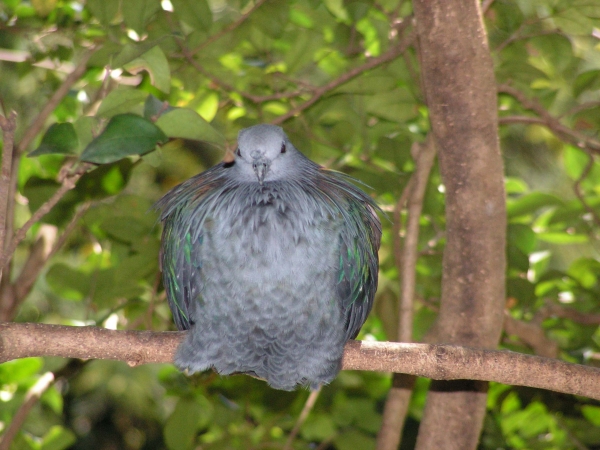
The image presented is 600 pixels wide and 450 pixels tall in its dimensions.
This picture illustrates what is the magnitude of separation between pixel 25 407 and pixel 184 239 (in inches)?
45.0

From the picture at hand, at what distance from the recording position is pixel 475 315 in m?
2.01

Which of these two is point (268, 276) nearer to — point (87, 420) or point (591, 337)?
point (591, 337)

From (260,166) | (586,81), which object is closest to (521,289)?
(586,81)

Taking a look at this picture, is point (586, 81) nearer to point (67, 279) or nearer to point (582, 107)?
point (582, 107)

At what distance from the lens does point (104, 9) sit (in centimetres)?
225

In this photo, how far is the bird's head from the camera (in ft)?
6.51

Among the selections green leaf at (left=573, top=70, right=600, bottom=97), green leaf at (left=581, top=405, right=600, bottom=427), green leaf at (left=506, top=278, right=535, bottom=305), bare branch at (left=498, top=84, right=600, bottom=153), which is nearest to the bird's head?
bare branch at (left=498, top=84, right=600, bottom=153)

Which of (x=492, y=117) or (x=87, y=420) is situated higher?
(x=492, y=117)

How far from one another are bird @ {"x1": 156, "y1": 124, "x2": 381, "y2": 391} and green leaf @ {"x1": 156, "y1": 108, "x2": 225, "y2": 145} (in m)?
0.13

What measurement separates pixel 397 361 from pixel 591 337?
1.49 m

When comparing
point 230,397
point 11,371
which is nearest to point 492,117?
point 230,397

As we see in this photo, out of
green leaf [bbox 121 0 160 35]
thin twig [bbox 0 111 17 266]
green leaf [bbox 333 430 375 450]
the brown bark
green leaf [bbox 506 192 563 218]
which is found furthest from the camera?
green leaf [bbox 333 430 375 450]

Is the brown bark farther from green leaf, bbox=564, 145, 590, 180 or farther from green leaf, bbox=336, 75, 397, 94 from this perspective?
green leaf, bbox=564, 145, 590, 180

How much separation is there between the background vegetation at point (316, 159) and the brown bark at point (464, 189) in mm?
476
